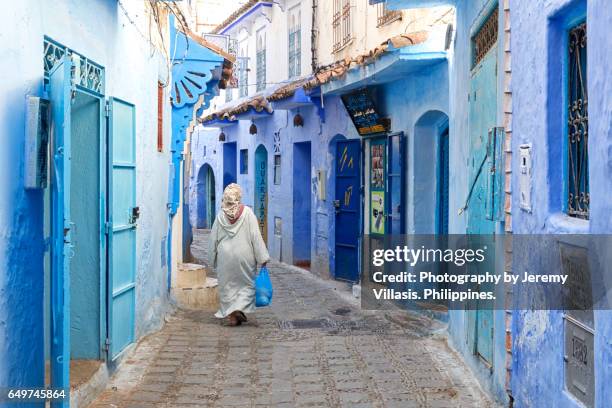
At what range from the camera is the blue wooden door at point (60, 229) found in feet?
14.5

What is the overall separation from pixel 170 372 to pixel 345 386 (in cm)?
148

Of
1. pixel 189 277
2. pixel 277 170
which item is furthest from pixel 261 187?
pixel 189 277

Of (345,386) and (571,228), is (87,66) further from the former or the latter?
(571,228)

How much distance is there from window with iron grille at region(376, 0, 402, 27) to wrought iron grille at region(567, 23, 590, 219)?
6.20 metres

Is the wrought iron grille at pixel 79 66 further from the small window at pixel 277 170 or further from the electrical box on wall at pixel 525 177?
the small window at pixel 277 170

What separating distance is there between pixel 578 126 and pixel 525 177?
0.75 m

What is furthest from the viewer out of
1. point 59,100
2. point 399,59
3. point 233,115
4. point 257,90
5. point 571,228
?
point 257,90

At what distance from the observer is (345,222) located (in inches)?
511

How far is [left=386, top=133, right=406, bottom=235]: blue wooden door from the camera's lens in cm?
1030

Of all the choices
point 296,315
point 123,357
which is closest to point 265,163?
point 296,315

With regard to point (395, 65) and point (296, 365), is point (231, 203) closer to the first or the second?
point (395, 65)

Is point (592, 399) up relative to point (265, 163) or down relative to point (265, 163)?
down

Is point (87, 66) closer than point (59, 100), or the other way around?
point (59, 100)

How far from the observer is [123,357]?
22.6 ft
